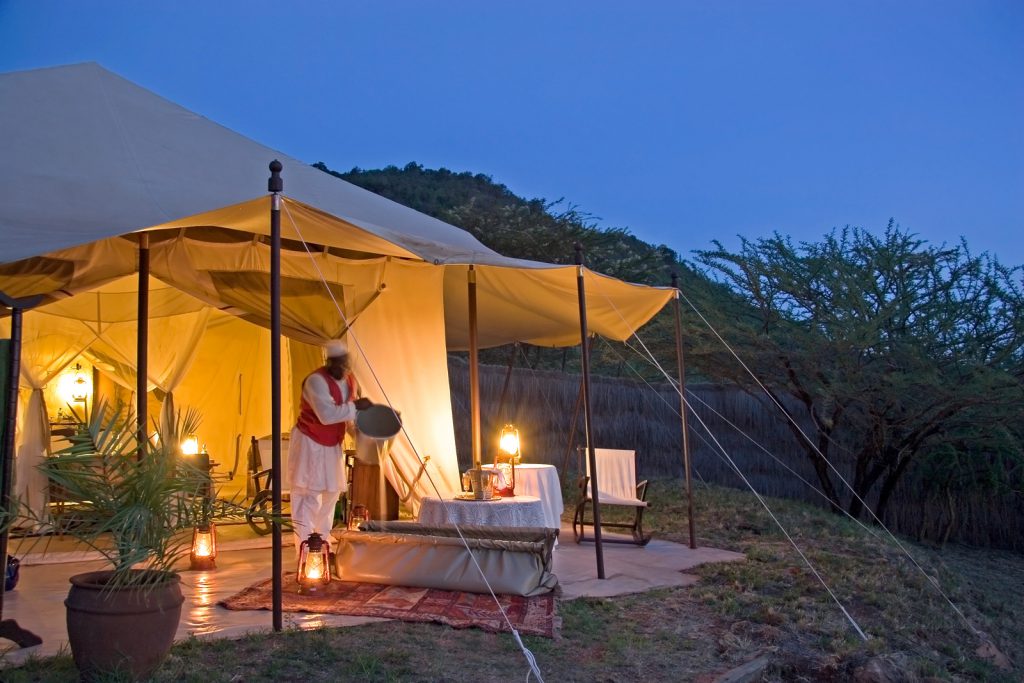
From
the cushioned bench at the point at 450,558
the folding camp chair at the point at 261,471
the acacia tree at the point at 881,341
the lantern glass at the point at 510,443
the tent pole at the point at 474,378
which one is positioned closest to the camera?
the cushioned bench at the point at 450,558

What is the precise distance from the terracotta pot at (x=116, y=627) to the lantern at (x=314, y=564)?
157cm

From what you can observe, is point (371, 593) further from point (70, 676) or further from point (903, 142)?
point (903, 142)

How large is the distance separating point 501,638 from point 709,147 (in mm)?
29255

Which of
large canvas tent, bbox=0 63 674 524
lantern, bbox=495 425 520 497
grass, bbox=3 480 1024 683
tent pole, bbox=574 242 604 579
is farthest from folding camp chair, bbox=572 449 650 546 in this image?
tent pole, bbox=574 242 604 579

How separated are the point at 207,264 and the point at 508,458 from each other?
2.42m

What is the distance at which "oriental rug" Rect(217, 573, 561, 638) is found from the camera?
3914mm

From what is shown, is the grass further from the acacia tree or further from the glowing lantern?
the glowing lantern

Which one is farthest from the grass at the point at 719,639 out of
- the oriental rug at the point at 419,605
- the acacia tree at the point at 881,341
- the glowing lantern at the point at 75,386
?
the glowing lantern at the point at 75,386

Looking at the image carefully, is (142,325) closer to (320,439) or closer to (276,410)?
(320,439)

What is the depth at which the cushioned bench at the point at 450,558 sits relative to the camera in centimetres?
436

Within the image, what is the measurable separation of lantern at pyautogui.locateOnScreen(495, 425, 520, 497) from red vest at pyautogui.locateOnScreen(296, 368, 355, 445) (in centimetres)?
107

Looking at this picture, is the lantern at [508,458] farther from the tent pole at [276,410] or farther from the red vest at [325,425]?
the tent pole at [276,410]

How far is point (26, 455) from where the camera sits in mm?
6793

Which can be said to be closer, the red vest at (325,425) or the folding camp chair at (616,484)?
the red vest at (325,425)
